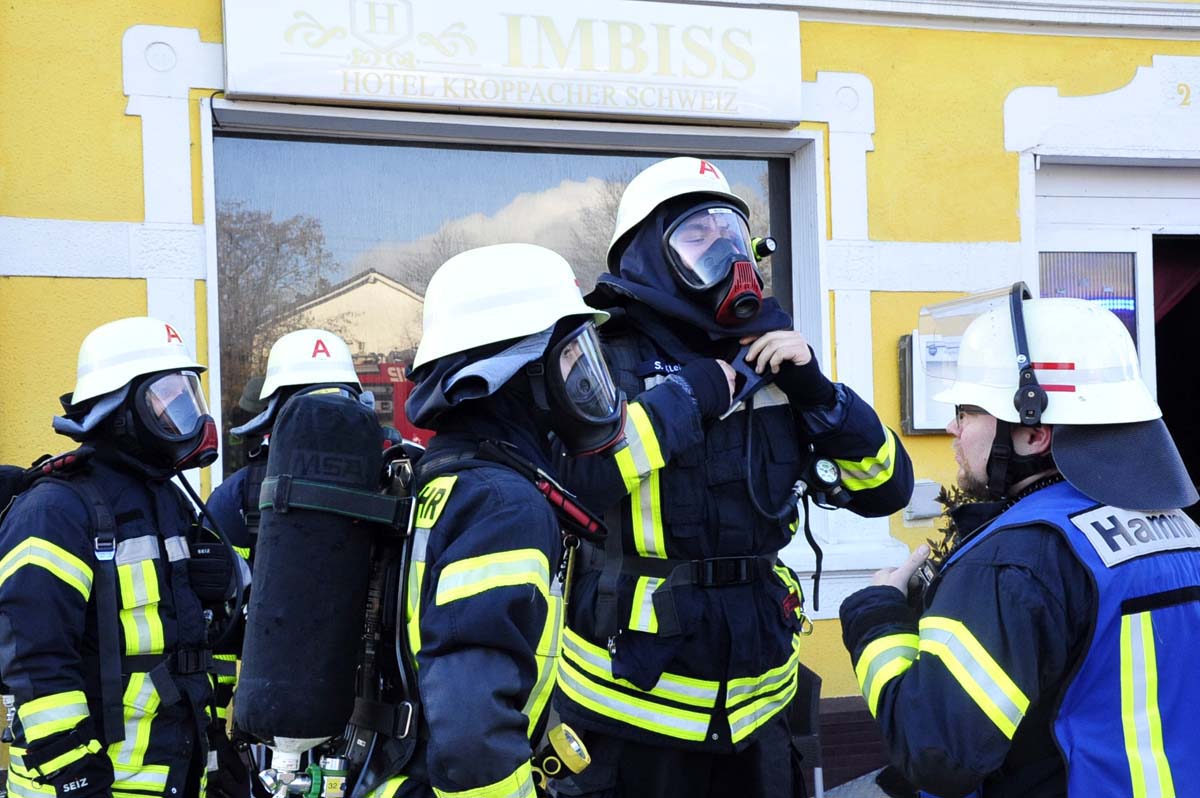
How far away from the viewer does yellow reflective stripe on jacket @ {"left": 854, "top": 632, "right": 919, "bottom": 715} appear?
2186 mm

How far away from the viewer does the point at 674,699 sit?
2900 millimetres

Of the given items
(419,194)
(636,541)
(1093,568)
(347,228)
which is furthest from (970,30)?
(1093,568)

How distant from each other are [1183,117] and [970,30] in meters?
1.35

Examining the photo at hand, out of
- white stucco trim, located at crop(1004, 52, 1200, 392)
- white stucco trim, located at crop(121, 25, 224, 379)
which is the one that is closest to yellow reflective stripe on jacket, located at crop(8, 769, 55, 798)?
white stucco trim, located at crop(121, 25, 224, 379)

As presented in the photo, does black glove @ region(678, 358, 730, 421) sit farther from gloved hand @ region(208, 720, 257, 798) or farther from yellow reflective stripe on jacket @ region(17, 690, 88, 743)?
gloved hand @ region(208, 720, 257, 798)

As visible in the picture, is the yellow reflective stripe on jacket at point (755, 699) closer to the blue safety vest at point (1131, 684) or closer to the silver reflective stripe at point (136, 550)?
the blue safety vest at point (1131, 684)

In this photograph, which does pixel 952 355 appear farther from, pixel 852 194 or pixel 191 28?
pixel 191 28

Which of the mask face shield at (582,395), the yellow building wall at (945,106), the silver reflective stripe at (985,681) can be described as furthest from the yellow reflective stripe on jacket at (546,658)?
the yellow building wall at (945,106)

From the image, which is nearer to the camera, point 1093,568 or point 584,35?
point 1093,568

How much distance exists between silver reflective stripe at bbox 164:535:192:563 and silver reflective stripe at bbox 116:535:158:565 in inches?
2.2

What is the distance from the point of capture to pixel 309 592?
201 centimetres

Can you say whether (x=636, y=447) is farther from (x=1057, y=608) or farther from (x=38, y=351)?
(x=38, y=351)

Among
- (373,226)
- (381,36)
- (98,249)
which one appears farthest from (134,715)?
(381,36)

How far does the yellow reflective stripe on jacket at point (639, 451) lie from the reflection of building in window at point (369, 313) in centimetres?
Result: 321
